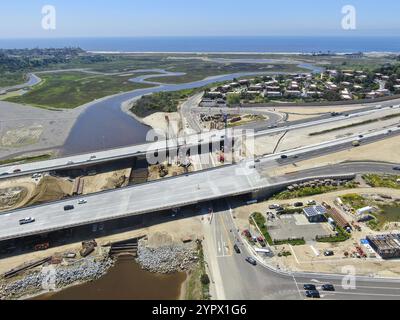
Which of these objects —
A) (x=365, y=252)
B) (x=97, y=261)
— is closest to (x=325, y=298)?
(x=365, y=252)

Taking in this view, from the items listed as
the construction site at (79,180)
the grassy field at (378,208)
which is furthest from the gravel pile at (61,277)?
the grassy field at (378,208)

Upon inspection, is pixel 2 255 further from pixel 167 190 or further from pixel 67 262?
pixel 167 190

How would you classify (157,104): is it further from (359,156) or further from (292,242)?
(292,242)

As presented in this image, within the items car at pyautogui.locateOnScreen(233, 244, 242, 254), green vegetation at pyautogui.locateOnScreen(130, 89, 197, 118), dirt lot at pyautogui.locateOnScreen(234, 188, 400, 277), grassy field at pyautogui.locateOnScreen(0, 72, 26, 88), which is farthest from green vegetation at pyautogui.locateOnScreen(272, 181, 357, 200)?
grassy field at pyautogui.locateOnScreen(0, 72, 26, 88)

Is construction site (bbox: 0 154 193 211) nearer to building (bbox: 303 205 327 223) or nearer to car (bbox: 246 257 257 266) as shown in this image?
building (bbox: 303 205 327 223)

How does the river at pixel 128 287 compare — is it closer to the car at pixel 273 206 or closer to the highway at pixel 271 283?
the highway at pixel 271 283
